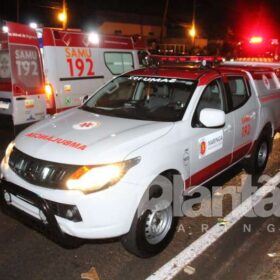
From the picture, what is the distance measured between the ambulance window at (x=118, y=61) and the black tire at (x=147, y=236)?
565 cm

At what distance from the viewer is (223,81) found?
4.69 metres

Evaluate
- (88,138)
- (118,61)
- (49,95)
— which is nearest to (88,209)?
(88,138)

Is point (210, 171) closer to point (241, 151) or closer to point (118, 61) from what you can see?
point (241, 151)

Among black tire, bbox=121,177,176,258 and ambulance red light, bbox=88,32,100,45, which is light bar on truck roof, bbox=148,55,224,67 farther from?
black tire, bbox=121,177,176,258

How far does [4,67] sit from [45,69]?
953 millimetres

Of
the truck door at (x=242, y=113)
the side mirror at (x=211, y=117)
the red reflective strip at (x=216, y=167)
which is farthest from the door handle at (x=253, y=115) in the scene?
the side mirror at (x=211, y=117)

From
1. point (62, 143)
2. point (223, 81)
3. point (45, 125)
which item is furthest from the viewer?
point (223, 81)

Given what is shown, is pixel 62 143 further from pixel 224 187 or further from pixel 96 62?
pixel 96 62

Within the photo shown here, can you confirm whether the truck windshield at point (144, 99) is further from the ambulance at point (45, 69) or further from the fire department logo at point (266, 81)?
the ambulance at point (45, 69)

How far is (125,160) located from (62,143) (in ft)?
2.12

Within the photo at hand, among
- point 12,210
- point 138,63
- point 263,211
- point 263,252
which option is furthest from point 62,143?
point 138,63

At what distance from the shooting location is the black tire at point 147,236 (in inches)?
133

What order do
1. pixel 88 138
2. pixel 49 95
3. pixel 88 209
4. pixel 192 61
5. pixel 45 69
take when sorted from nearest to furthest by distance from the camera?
pixel 88 209 < pixel 88 138 < pixel 192 61 < pixel 45 69 < pixel 49 95

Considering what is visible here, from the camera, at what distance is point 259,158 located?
19.5ft
